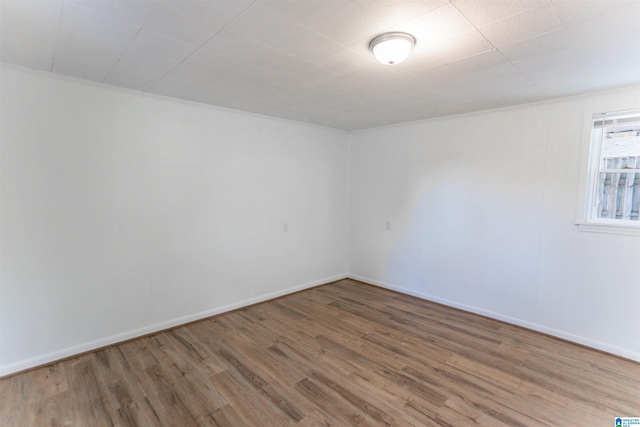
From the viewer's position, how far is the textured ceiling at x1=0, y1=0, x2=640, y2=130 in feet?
5.27

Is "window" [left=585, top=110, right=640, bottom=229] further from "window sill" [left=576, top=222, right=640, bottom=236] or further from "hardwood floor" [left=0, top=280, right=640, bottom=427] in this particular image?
"hardwood floor" [left=0, top=280, right=640, bottom=427]

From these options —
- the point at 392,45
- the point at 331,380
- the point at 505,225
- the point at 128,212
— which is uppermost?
the point at 392,45

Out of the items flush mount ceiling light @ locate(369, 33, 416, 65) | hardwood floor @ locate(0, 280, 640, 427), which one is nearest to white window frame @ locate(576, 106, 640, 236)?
hardwood floor @ locate(0, 280, 640, 427)

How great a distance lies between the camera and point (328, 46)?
201 centimetres

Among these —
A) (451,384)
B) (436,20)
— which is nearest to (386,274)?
(451,384)

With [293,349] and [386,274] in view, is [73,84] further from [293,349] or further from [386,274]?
[386,274]

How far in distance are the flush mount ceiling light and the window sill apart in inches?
101

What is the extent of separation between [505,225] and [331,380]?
102 inches

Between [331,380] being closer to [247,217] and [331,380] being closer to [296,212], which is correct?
[247,217]

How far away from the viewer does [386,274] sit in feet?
15.5

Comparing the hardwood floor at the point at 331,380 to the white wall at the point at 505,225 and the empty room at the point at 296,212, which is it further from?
the white wall at the point at 505,225

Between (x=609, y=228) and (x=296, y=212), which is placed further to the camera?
(x=296, y=212)

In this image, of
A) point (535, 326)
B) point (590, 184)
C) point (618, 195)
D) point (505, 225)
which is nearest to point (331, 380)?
point (535, 326)

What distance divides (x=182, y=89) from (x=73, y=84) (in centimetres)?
87
